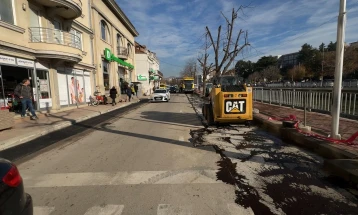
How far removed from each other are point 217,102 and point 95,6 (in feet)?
65.8

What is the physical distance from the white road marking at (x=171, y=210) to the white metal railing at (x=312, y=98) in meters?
5.95

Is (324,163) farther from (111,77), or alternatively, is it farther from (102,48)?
(111,77)

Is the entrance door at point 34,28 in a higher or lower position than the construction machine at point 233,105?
higher

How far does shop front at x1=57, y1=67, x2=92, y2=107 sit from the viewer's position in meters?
16.0

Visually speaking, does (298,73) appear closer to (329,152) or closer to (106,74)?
(106,74)

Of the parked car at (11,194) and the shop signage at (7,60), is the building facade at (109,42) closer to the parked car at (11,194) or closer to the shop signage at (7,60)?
the shop signage at (7,60)

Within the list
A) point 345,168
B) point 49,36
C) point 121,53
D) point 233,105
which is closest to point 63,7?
point 49,36

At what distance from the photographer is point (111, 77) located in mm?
27484

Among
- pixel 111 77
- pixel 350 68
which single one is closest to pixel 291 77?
pixel 350 68

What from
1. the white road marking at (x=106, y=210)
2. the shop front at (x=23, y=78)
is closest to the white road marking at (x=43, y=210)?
the white road marking at (x=106, y=210)

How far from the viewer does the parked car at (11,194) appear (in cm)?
193

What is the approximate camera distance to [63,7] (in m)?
14.5

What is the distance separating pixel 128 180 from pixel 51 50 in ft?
41.3

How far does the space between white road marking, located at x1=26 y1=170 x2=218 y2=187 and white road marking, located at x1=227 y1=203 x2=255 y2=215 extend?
0.79 metres
